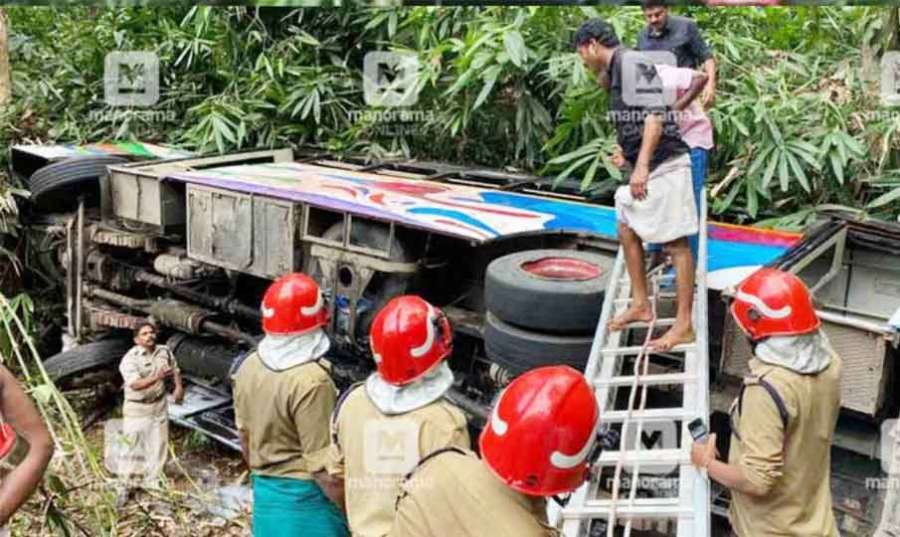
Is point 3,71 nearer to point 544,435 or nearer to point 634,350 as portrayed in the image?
point 634,350

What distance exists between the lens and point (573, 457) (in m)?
2.04

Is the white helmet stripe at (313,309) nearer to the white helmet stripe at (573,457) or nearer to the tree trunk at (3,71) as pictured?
the white helmet stripe at (573,457)

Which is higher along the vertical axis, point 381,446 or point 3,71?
point 3,71

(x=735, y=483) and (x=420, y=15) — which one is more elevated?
(x=420, y=15)

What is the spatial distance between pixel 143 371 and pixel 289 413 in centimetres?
312

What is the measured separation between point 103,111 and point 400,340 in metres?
8.32

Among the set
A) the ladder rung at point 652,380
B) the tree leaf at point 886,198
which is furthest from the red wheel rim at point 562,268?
the tree leaf at point 886,198

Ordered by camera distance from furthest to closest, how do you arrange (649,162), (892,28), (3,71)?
1. (892,28)
2. (3,71)
3. (649,162)

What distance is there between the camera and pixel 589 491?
3320 millimetres

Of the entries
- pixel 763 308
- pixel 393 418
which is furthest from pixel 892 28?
pixel 393 418

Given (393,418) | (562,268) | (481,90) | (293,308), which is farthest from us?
(481,90)

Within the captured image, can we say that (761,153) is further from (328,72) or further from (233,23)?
(233,23)

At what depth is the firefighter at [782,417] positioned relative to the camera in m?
2.97

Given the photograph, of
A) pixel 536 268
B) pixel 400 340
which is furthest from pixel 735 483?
pixel 536 268
